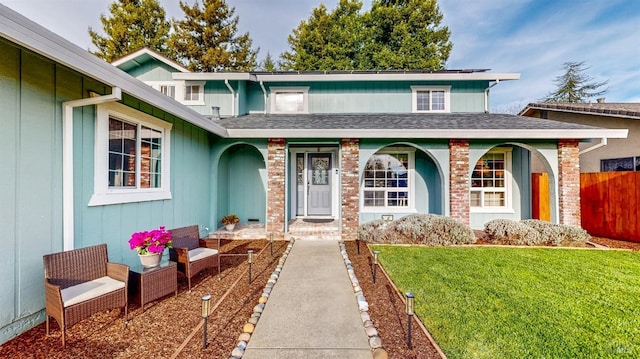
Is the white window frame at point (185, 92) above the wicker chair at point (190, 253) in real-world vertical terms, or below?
above

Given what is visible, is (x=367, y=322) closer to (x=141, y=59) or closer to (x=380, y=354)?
(x=380, y=354)

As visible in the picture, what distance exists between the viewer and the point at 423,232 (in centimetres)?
673

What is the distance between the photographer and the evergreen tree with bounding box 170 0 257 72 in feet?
68.2

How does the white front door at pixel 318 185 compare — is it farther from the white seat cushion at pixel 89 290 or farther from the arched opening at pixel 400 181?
the white seat cushion at pixel 89 290

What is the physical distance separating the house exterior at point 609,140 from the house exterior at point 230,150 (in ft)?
10.7

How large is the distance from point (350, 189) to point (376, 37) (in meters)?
17.3

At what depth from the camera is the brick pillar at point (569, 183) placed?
7293 mm

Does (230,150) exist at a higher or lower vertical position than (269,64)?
lower

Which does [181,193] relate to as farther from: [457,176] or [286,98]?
[457,176]

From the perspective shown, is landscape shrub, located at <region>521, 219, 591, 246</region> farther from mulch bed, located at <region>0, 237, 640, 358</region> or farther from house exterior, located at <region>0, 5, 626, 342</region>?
mulch bed, located at <region>0, 237, 640, 358</region>

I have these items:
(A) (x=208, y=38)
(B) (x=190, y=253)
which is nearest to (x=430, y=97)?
(B) (x=190, y=253)

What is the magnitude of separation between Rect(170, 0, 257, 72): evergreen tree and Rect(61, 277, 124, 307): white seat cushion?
21.0 metres

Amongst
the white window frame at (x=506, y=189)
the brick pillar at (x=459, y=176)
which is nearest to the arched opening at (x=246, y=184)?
the brick pillar at (x=459, y=176)

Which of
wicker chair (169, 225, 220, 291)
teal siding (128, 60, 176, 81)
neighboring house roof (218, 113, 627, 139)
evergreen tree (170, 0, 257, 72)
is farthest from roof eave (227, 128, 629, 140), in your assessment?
evergreen tree (170, 0, 257, 72)
